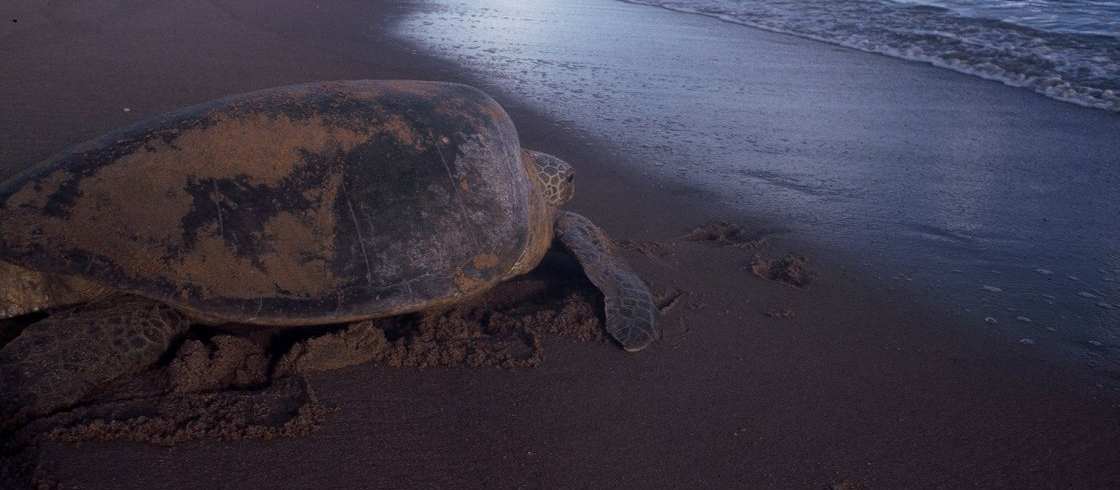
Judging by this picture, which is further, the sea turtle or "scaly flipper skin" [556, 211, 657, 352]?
"scaly flipper skin" [556, 211, 657, 352]

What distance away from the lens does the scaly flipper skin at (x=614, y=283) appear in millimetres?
3023

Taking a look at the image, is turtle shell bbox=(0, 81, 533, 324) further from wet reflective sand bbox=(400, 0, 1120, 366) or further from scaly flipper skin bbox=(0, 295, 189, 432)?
wet reflective sand bbox=(400, 0, 1120, 366)

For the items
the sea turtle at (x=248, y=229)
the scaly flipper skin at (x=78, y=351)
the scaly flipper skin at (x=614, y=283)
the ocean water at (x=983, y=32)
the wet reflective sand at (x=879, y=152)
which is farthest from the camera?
the ocean water at (x=983, y=32)

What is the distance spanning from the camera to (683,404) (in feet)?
8.75

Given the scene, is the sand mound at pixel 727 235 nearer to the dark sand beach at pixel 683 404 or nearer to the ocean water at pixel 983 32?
the dark sand beach at pixel 683 404

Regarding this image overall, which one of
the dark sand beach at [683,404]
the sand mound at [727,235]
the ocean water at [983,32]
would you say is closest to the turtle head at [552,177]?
the dark sand beach at [683,404]

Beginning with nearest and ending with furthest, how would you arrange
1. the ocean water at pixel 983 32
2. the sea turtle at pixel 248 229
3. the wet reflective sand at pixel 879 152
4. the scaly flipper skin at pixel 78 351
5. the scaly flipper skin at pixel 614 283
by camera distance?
the scaly flipper skin at pixel 78 351 → the sea turtle at pixel 248 229 → the scaly flipper skin at pixel 614 283 → the wet reflective sand at pixel 879 152 → the ocean water at pixel 983 32

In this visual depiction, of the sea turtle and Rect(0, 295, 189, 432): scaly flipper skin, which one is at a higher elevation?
the sea turtle

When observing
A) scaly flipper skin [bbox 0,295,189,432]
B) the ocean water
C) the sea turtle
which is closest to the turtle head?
the sea turtle

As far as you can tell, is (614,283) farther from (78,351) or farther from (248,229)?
(78,351)

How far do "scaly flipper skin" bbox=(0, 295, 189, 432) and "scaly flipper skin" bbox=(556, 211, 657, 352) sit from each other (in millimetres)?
1792

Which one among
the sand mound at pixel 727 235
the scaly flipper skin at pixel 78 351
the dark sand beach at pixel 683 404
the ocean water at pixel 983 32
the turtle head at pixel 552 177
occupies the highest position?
the ocean water at pixel 983 32

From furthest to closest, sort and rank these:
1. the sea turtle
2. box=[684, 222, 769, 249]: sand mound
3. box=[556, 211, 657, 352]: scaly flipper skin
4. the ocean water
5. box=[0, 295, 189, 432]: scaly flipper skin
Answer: the ocean water → box=[684, 222, 769, 249]: sand mound → box=[556, 211, 657, 352]: scaly flipper skin → the sea turtle → box=[0, 295, 189, 432]: scaly flipper skin

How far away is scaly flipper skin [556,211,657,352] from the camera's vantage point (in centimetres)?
302
